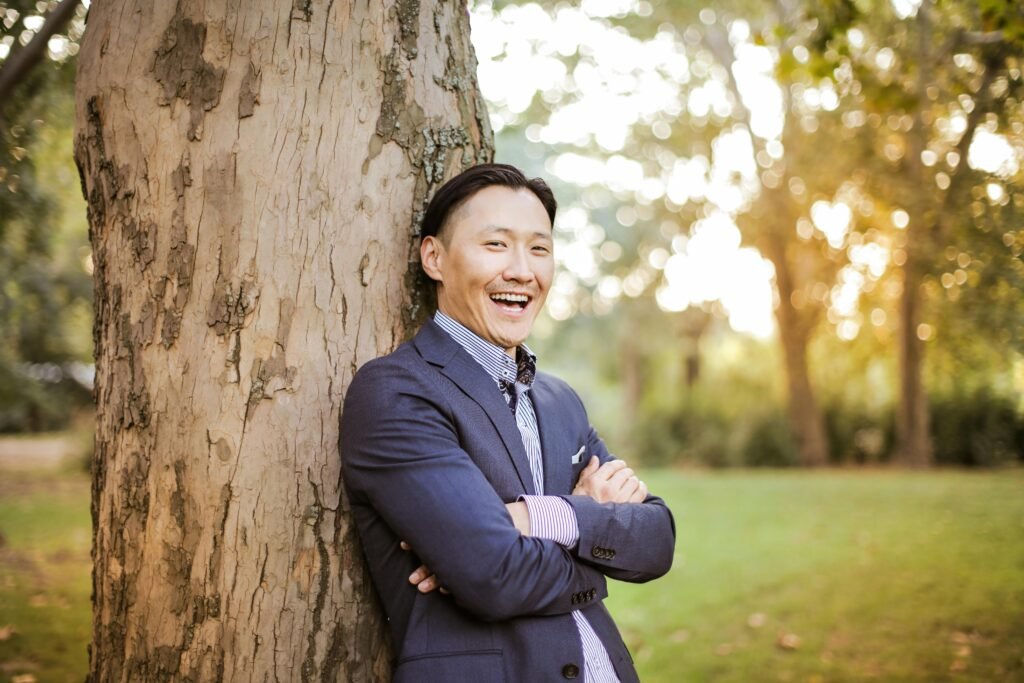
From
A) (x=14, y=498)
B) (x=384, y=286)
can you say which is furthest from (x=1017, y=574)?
(x=14, y=498)

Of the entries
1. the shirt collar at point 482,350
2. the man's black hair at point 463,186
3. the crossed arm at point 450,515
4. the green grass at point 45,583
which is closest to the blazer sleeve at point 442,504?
the crossed arm at point 450,515

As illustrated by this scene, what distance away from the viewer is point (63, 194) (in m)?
10.5

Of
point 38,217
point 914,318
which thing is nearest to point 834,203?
point 914,318

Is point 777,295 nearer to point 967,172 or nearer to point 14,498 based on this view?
point 967,172

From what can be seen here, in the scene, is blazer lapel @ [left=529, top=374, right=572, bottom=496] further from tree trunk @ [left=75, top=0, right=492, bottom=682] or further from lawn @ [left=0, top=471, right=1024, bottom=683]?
lawn @ [left=0, top=471, right=1024, bottom=683]

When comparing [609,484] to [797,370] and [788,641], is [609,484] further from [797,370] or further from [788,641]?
[797,370]

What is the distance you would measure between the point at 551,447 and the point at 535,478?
12cm

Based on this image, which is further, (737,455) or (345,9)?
(737,455)

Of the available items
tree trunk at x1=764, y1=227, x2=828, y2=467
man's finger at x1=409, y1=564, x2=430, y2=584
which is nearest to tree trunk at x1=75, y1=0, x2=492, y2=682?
man's finger at x1=409, y1=564, x2=430, y2=584

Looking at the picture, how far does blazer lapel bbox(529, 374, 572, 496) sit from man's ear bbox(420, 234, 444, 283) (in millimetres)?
491

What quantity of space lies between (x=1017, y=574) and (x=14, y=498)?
537 inches

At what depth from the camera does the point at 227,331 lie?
2.30 m

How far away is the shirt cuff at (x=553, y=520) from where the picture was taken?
2.20 m

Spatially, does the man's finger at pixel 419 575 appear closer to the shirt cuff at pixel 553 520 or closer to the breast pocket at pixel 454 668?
the breast pocket at pixel 454 668
